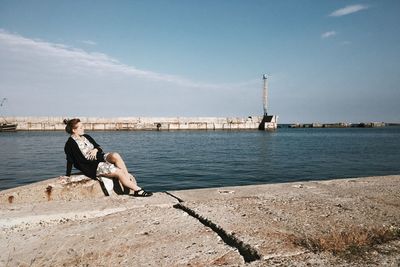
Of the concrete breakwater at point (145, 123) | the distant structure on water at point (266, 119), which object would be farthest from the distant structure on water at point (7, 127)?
the distant structure on water at point (266, 119)

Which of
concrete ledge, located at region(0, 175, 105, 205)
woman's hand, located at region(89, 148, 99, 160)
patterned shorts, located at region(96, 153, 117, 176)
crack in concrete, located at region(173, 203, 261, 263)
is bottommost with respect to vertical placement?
crack in concrete, located at region(173, 203, 261, 263)

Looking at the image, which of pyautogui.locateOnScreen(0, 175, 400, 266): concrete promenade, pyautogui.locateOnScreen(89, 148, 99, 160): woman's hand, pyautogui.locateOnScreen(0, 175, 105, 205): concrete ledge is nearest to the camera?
pyautogui.locateOnScreen(0, 175, 400, 266): concrete promenade

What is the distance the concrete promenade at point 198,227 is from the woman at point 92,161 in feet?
0.73

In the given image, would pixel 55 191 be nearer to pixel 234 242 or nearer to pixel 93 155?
pixel 93 155

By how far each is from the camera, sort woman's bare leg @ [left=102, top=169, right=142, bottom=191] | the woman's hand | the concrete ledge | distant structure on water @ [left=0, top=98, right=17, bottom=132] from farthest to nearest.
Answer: distant structure on water @ [left=0, top=98, right=17, bottom=132]
the woman's hand
woman's bare leg @ [left=102, top=169, right=142, bottom=191]
the concrete ledge

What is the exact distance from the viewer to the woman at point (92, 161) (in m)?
4.39

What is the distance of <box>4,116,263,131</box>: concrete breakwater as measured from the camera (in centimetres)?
6000

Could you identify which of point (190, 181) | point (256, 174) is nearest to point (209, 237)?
point (190, 181)

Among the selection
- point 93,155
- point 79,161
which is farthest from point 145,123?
point 79,161

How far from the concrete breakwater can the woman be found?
6076 cm

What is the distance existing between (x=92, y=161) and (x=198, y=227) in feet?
7.53

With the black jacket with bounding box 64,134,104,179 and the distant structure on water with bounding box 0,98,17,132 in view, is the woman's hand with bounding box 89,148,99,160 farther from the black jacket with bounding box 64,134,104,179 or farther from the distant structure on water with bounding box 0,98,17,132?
the distant structure on water with bounding box 0,98,17,132

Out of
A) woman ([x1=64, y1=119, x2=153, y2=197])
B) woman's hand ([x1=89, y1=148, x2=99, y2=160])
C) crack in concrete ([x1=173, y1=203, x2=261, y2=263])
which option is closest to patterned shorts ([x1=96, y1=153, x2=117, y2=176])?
woman ([x1=64, y1=119, x2=153, y2=197])

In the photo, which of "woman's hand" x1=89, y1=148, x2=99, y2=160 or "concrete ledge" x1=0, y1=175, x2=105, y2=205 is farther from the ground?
"woman's hand" x1=89, y1=148, x2=99, y2=160
